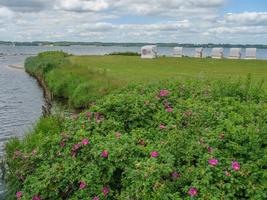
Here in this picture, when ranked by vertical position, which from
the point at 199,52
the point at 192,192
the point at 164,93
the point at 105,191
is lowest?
the point at 199,52

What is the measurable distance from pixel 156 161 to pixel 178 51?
195 ft

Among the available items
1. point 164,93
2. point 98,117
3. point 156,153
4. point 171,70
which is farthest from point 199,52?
point 156,153

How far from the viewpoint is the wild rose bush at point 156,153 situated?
17.3 feet

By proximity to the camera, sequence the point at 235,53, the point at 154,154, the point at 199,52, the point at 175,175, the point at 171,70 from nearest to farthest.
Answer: the point at 175,175
the point at 154,154
the point at 171,70
the point at 235,53
the point at 199,52

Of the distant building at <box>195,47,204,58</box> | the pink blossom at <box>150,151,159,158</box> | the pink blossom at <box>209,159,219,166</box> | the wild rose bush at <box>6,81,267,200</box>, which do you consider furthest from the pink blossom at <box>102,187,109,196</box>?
the distant building at <box>195,47,204,58</box>

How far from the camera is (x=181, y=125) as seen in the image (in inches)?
258

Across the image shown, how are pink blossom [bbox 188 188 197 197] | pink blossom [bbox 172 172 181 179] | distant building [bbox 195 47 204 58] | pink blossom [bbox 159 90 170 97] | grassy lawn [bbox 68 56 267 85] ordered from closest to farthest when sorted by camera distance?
pink blossom [bbox 188 188 197 197], pink blossom [bbox 172 172 181 179], pink blossom [bbox 159 90 170 97], grassy lawn [bbox 68 56 267 85], distant building [bbox 195 47 204 58]

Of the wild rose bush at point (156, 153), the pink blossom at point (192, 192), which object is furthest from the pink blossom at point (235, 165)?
the pink blossom at point (192, 192)

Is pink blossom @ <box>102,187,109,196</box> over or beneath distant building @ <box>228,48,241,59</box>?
over

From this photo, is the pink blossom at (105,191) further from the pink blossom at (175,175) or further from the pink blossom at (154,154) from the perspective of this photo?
the pink blossom at (175,175)

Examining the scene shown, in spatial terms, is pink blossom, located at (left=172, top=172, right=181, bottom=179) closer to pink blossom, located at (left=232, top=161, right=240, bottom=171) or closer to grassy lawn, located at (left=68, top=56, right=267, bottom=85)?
pink blossom, located at (left=232, top=161, right=240, bottom=171)

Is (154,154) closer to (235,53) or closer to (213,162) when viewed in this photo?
(213,162)

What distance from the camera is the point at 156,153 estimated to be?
5.71m

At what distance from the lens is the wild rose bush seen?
529cm
